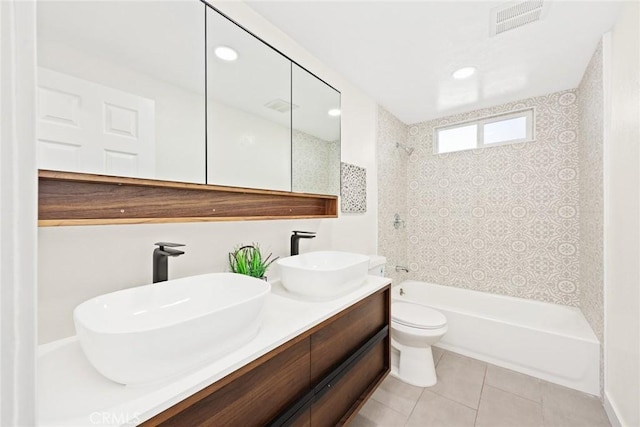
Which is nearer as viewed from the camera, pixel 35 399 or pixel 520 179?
pixel 35 399

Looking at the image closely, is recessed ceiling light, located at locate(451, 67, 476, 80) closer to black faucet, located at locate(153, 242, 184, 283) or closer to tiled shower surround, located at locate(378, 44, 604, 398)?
tiled shower surround, located at locate(378, 44, 604, 398)

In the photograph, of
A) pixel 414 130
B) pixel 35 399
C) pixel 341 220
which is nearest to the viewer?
pixel 35 399

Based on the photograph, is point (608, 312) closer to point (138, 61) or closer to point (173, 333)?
point (173, 333)

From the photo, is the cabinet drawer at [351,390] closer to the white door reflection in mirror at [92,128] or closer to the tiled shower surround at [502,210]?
the white door reflection in mirror at [92,128]

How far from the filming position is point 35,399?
1.23ft

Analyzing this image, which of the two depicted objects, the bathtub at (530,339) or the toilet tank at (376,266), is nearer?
the bathtub at (530,339)

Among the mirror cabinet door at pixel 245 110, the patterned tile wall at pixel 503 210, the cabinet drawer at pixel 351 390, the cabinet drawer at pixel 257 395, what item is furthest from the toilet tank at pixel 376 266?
the cabinet drawer at pixel 257 395

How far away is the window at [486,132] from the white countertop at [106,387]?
2.90 m

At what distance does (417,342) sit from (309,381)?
1.21 metres

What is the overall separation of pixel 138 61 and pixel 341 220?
1.60 meters

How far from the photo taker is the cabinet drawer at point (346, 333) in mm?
1132

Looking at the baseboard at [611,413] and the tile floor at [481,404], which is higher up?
the baseboard at [611,413]

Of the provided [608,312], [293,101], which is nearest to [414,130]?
[293,101]

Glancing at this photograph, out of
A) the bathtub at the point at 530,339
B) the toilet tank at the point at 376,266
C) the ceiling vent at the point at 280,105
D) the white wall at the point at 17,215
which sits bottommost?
the bathtub at the point at 530,339
